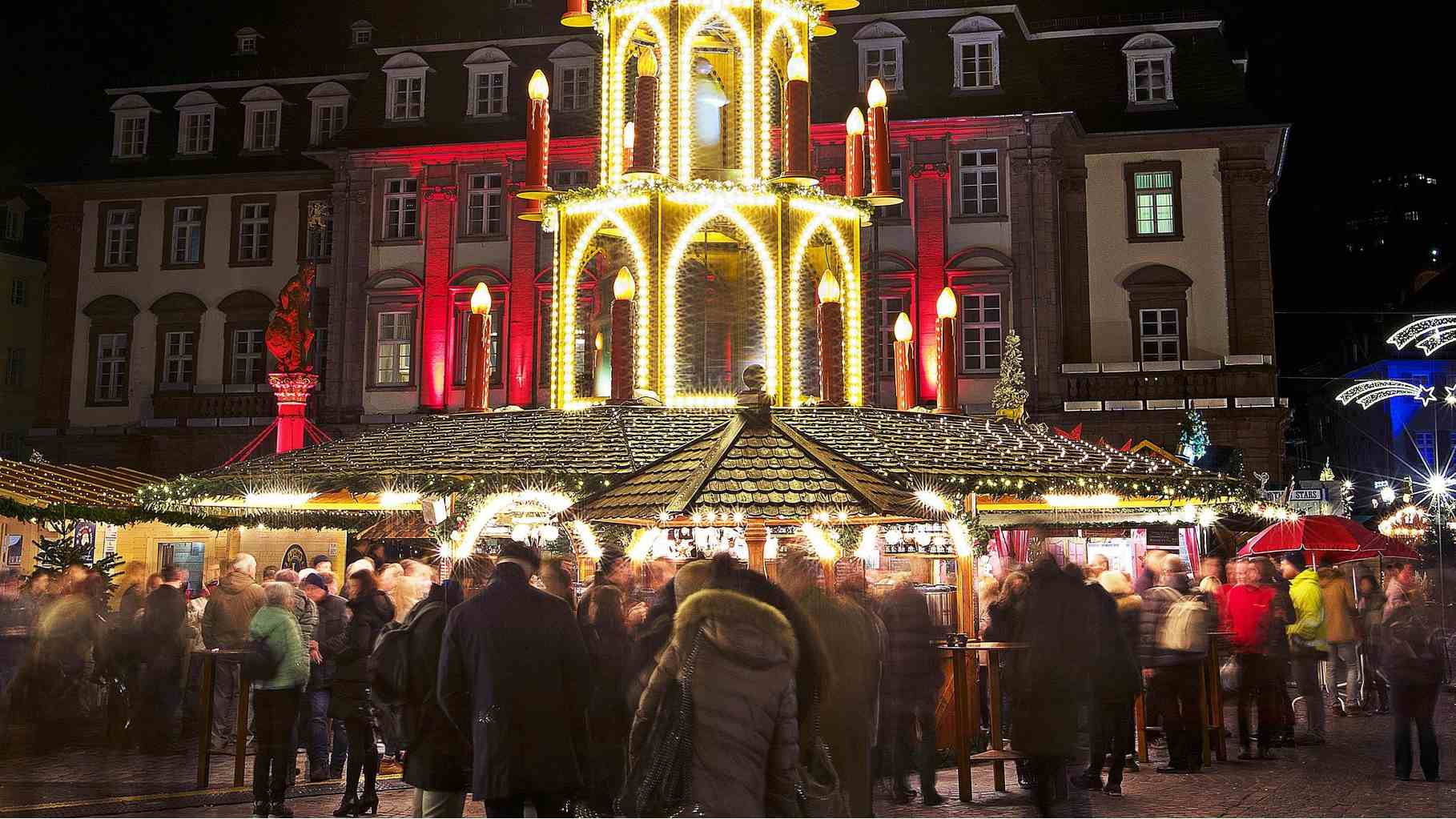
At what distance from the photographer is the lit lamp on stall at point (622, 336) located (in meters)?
12.1

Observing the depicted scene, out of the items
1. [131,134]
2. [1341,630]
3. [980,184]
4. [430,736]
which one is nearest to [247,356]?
[131,134]

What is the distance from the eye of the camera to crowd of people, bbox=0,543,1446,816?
621 cm

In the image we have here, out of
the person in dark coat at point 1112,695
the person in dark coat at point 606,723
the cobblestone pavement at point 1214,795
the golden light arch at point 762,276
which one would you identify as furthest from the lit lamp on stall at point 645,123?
the cobblestone pavement at point 1214,795

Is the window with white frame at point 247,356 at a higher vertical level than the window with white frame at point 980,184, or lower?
lower

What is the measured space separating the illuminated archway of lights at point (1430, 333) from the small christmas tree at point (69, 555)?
13100mm

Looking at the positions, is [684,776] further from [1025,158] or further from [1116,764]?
[1025,158]

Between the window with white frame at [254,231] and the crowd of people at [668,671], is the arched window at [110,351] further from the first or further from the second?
the crowd of people at [668,671]

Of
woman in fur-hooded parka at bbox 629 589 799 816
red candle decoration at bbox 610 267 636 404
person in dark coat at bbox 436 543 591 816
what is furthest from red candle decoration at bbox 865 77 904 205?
woman in fur-hooded parka at bbox 629 589 799 816

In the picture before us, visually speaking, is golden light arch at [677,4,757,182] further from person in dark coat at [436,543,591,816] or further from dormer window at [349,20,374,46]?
dormer window at [349,20,374,46]

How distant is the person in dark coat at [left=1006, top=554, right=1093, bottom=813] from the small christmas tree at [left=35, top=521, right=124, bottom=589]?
1077 cm

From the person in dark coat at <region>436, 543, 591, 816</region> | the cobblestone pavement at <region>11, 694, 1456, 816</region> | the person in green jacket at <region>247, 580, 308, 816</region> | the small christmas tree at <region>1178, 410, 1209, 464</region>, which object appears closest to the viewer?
the person in dark coat at <region>436, 543, 591, 816</region>

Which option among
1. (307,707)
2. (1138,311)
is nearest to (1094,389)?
(1138,311)

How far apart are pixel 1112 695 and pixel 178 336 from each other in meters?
32.7

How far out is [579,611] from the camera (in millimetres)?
9219
